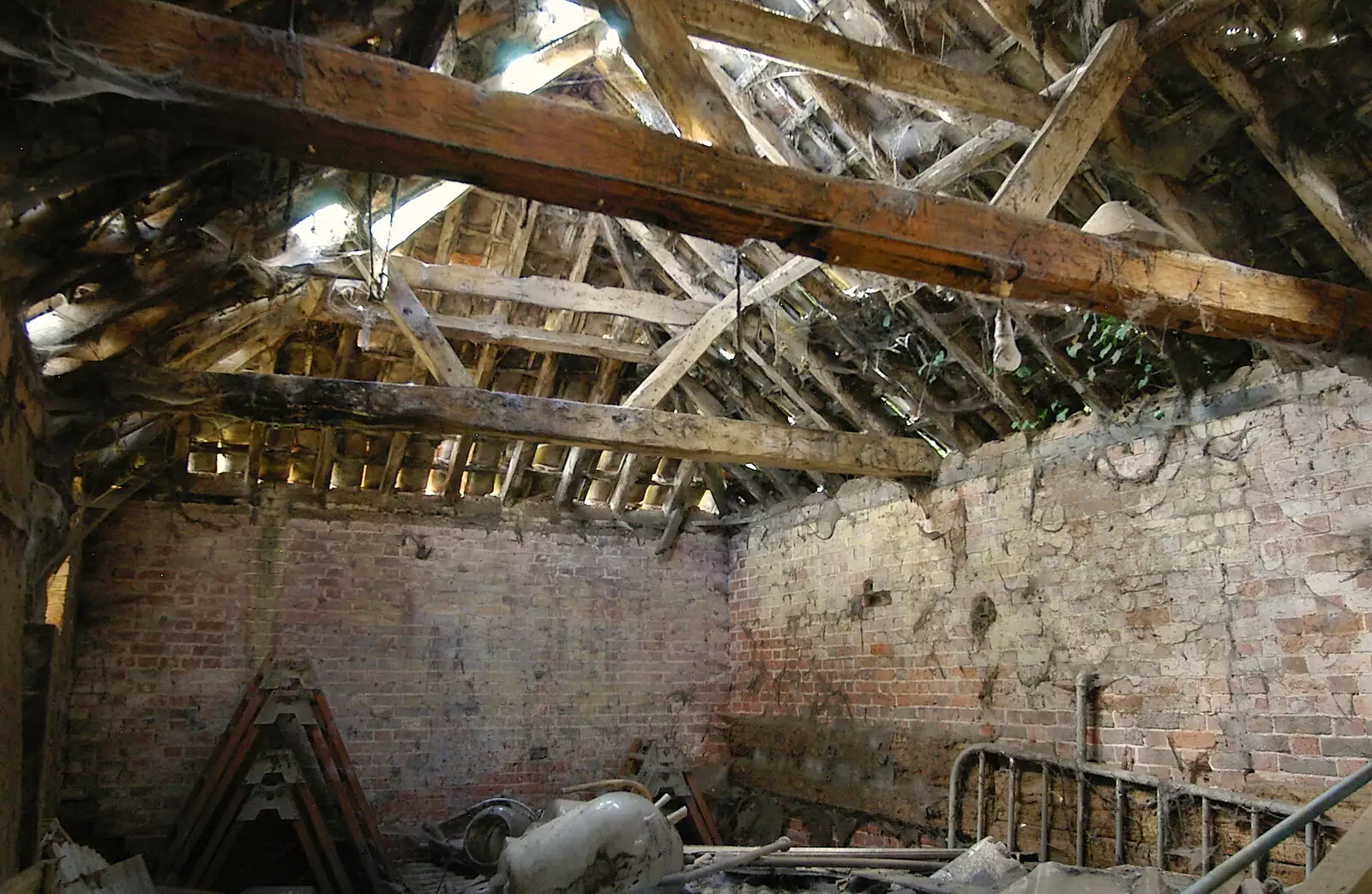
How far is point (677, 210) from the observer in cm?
261

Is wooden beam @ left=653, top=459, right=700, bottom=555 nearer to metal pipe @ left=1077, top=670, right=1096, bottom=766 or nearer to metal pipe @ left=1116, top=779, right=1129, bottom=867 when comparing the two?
metal pipe @ left=1077, top=670, right=1096, bottom=766

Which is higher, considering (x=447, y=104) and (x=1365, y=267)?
(x=1365, y=267)

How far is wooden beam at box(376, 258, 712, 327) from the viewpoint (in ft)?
18.7

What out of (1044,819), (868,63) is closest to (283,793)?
(1044,819)

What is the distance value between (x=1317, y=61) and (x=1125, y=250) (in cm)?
100

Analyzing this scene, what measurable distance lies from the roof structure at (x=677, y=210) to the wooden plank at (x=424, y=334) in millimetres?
22

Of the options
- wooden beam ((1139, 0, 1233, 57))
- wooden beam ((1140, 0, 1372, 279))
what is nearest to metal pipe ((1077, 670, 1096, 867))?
wooden beam ((1140, 0, 1372, 279))

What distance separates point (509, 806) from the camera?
20.5 feet

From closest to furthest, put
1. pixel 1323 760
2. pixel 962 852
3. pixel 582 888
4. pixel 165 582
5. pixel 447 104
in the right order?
pixel 447 104 → pixel 1323 760 → pixel 582 888 → pixel 962 852 → pixel 165 582

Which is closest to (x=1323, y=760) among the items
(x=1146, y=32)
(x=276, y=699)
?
(x=1146, y=32)

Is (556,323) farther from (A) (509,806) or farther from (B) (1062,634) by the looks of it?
(B) (1062,634)

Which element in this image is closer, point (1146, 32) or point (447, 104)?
point (447, 104)

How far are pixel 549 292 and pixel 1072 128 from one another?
366 cm

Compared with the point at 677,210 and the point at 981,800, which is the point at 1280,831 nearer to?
the point at 677,210
